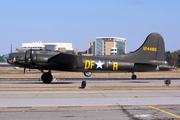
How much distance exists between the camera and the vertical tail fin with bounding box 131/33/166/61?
28.4 metres

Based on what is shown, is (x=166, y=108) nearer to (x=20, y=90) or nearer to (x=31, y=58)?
(x=20, y=90)

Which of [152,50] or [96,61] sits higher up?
[152,50]

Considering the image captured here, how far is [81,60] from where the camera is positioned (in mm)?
25922

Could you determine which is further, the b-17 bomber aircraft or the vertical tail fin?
the vertical tail fin

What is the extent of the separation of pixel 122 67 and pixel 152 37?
6.75 meters

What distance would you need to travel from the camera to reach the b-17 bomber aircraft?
82.2 ft

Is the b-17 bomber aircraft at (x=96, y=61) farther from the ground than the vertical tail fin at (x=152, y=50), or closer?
closer

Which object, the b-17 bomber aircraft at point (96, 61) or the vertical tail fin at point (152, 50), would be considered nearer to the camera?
the b-17 bomber aircraft at point (96, 61)

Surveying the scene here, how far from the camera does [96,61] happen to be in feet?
85.6

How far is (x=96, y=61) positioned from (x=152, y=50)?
28.6ft

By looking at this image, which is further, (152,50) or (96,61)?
(152,50)

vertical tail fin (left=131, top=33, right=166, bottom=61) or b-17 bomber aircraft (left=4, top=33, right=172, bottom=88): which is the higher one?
vertical tail fin (left=131, top=33, right=166, bottom=61)

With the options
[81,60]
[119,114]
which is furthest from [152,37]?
[119,114]

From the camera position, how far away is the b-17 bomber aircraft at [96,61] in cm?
2506
